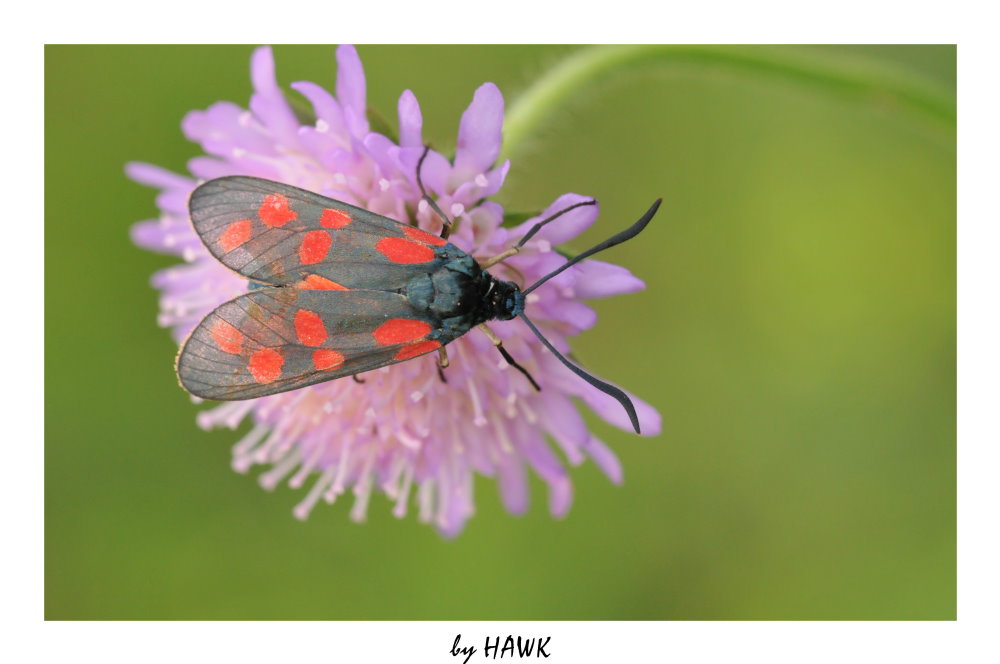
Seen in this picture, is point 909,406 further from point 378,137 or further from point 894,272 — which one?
point 378,137

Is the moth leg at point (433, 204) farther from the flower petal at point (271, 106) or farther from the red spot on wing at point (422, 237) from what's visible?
the flower petal at point (271, 106)

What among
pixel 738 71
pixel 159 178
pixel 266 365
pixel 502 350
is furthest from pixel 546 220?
pixel 159 178

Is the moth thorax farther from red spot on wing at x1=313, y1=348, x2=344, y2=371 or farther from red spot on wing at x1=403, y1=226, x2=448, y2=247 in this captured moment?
red spot on wing at x1=313, y1=348, x2=344, y2=371

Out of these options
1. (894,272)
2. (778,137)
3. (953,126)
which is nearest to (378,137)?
(953,126)

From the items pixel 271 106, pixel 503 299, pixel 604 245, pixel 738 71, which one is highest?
pixel 738 71

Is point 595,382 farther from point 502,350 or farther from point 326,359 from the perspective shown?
point 326,359

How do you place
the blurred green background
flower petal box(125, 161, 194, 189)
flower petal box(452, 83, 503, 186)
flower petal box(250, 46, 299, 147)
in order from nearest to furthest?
flower petal box(452, 83, 503, 186)
flower petal box(250, 46, 299, 147)
flower petal box(125, 161, 194, 189)
the blurred green background

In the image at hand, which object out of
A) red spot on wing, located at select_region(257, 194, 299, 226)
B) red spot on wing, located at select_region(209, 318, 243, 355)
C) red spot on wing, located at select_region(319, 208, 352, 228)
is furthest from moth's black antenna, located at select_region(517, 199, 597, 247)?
red spot on wing, located at select_region(209, 318, 243, 355)
